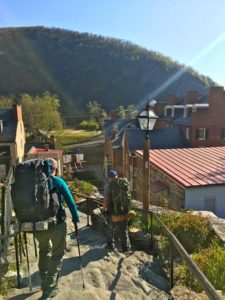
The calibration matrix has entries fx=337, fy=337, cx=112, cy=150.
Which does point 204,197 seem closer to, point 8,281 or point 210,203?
point 210,203

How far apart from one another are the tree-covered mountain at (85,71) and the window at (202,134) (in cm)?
8313

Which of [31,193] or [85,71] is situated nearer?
[31,193]

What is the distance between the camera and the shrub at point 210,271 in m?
5.51

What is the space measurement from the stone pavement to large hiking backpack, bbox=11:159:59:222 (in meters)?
1.28

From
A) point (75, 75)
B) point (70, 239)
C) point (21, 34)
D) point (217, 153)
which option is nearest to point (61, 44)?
point (21, 34)

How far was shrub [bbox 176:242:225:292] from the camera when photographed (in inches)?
217

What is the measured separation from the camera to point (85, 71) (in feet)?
460

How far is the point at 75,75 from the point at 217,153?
123524mm

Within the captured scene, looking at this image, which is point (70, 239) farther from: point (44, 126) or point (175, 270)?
point (44, 126)

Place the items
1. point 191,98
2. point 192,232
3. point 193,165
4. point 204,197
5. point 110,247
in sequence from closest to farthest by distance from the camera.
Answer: point 110,247 → point 192,232 → point 204,197 → point 193,165 → point 191,98

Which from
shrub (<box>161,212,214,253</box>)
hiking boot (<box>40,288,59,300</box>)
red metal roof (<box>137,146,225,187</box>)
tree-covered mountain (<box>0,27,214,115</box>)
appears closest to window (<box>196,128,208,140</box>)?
red metal roof (<box>137,146,225,187</box>)

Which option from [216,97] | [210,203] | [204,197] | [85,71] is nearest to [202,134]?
[216,97]

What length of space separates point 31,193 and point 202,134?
3224 centimetres

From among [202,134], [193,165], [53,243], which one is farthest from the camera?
[202,134]
